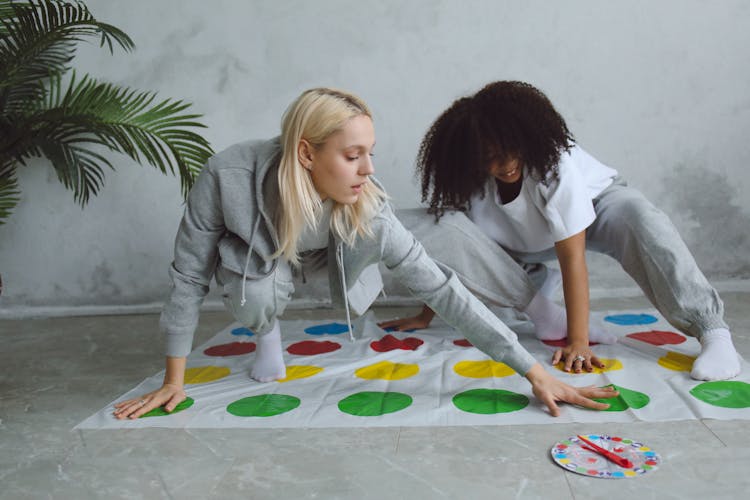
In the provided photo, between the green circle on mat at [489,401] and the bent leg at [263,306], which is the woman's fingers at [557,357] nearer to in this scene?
the green circle on mat at [489,401]

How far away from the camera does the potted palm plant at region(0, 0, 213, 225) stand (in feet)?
6.97

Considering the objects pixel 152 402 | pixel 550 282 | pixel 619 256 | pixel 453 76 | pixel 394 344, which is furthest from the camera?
pixel 453 76

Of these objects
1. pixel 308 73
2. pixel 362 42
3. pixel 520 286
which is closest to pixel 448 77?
pixel 362 42

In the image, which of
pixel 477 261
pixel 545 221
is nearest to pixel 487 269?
pixel 477 261

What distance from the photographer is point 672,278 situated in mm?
1552

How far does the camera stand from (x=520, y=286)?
70.4 inches

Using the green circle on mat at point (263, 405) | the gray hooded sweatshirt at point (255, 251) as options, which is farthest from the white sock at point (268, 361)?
the gray hooded sweatshirt at point (255, 251)

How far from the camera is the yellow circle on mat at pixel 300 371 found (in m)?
1.61

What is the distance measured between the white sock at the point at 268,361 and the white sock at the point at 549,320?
667 mm

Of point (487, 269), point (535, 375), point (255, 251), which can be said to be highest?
point (255, 251)

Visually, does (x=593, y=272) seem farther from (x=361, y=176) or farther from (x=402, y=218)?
(x=361, y=176)

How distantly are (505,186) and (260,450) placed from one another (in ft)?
3.07

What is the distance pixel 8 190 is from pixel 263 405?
1.60 metres

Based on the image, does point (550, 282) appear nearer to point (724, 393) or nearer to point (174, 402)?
point (724, 393)
